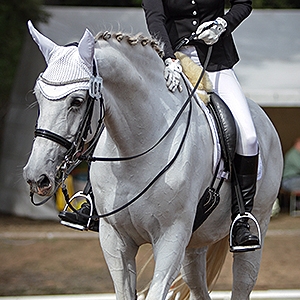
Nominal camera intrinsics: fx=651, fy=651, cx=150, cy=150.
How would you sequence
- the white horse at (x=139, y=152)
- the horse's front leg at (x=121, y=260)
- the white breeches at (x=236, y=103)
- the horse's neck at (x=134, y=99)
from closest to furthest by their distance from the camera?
the white horse at (x=139, y=152), the horse's neck at (x=134, y=99), the horse's front leg at (x=121, y=260), the white breeches at (x=236, y=103)

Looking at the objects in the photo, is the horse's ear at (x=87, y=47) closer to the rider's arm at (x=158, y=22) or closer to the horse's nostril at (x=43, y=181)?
the horse's nostril at (x=43, y=181)

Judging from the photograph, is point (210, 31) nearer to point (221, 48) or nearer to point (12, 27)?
point (221, 48)

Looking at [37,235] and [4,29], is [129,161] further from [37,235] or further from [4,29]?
[4,29]

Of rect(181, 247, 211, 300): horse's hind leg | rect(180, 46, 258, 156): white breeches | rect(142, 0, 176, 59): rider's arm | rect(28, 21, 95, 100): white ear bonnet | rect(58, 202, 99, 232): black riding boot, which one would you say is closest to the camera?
rect(28, 21, 95, 100): white ear bonnet

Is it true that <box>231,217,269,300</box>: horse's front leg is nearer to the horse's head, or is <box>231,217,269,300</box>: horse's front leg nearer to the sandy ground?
the horse's head

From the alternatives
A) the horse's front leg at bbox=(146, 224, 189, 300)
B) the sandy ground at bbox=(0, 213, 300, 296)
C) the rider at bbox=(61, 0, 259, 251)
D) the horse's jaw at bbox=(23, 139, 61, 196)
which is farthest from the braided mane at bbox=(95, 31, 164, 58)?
the sandy ground at bbox=(0, 213, 300, 296)

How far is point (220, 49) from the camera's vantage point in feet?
13.8

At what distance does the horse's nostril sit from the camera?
285cm

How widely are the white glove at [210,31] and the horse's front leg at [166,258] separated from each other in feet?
3.84

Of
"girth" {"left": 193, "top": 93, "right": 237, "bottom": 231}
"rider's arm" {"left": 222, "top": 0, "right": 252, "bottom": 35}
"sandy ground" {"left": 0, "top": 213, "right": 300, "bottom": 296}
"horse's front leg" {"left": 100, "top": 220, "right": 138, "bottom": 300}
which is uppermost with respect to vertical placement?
"rider's arm" {"left": 222, "top": 0, "right": 252, "bottom": 35}

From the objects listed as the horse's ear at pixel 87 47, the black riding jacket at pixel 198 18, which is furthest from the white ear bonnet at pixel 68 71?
the black riding jacket at pixel 198 18

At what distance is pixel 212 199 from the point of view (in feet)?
12.4

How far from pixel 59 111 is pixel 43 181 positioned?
1.06 feet

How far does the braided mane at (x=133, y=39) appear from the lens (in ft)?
10.8
